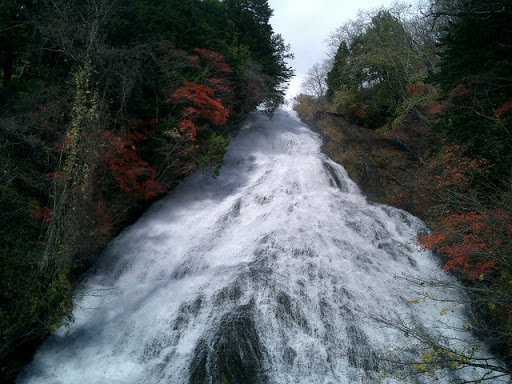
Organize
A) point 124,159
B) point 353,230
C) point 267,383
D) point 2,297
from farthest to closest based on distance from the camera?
point 124,159 < point 353,230 < point 2,297 < point 267,383

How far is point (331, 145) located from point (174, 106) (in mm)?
10416

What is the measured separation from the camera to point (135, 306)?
30.2 ft

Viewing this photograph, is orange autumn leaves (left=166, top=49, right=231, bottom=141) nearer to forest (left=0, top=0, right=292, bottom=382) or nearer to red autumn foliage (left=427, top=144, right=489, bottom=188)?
forest (left=0, top=0, right=292, bottom=382)

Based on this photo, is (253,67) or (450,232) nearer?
(450,232)

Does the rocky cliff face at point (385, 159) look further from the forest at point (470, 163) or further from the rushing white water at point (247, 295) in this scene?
the rushing white water at point (247, 295)

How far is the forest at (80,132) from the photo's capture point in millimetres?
8195

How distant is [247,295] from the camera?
8688 mm

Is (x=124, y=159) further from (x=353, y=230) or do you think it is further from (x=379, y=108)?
(x=379, y=108)

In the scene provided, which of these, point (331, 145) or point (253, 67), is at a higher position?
point (253, 67)

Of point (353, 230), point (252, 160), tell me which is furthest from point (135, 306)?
point (252, 160)

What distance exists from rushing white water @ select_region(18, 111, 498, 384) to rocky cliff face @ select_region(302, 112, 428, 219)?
4.84ft

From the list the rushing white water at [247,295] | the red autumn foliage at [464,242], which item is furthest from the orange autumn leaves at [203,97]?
the red autumn foliage at [464,242]

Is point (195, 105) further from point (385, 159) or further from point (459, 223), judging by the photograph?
point (459, 223)

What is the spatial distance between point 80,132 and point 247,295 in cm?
779
